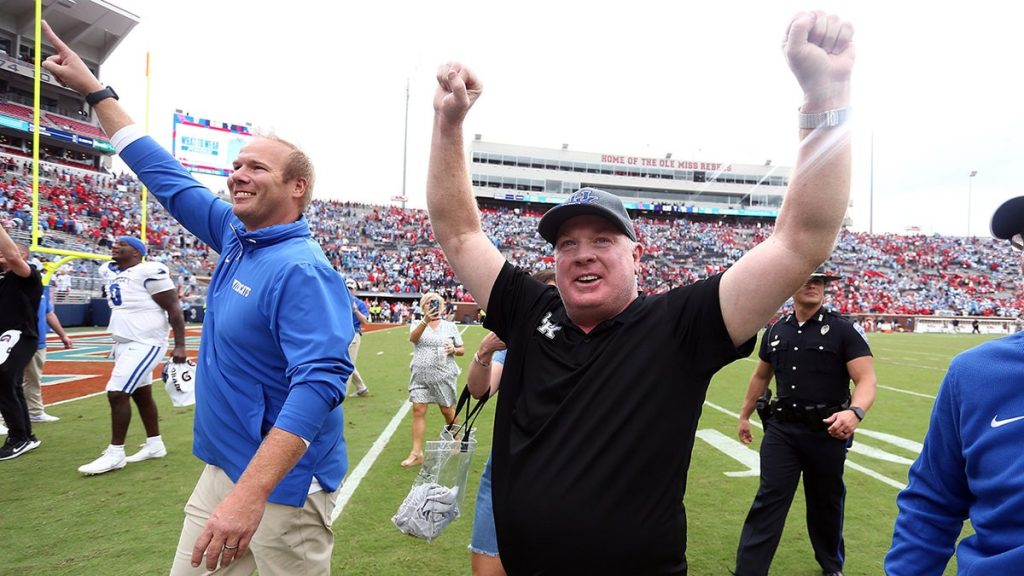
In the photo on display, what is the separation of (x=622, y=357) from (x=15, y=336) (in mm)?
7027

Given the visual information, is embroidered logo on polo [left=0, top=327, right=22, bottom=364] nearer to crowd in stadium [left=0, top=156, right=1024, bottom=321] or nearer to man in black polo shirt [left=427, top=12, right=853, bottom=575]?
man in black polo shirt [left=427, top=12, right=853, bottom=575]

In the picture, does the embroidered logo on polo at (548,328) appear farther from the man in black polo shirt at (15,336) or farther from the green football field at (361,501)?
the man in black polo shirt at (15,336)

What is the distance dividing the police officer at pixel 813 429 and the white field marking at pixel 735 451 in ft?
6.41

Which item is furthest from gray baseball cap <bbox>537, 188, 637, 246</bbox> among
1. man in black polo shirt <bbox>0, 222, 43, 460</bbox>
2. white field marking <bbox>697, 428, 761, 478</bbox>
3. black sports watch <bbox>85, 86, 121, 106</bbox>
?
man in black polo shirt <bbox>0, 222, 43, 460</bbox>

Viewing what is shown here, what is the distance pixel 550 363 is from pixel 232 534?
1058 mm

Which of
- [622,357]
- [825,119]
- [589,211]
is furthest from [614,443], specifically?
[825,119]

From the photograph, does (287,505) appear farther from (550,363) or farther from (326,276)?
(550,363)

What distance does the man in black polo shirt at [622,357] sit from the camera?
143 centimetres

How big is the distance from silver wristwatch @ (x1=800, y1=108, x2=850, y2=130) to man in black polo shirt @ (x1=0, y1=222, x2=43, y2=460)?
22.9 feet

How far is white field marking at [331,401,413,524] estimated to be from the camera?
16.6ft

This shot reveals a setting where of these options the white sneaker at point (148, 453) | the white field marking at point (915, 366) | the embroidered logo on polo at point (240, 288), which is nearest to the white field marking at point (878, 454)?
the embroidered logo on polo at point (240, 288)

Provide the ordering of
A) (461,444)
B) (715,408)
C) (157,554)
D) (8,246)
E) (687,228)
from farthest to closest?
(687,228), (715,408), (8,246), (157,554), (461,444)

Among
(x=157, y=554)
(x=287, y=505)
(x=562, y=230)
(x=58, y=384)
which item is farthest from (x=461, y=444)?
(x=58, y=384)

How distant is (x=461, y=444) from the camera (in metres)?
2.61
